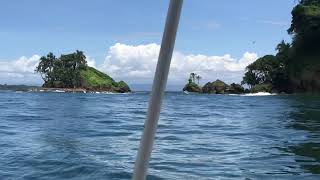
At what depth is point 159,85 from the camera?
2781 millimetres

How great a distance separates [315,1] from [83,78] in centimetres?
8791

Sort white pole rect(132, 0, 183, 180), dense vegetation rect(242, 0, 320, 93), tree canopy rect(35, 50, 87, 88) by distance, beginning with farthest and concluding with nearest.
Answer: tree canopy rect(35, 50, 87, 88) → dense vegetation rect(242, 0, 320, 93) → white pole rect(132, 0, 183, 180)

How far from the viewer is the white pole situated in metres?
2.75

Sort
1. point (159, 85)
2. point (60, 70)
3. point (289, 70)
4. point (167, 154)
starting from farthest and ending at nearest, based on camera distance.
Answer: point (60, 70), point (289, 70), point (167, 154), point (159, 85)

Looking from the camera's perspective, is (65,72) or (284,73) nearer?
(284,73)

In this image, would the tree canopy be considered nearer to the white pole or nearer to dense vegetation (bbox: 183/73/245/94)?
dense vegetation (bbox: 183/73/245/94)

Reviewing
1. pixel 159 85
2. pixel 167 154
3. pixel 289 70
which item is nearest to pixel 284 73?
pixel 289 70

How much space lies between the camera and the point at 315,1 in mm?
135000

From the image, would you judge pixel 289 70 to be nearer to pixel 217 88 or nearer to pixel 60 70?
pixel 217 88

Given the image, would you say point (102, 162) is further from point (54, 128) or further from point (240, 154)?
point (54, 128)

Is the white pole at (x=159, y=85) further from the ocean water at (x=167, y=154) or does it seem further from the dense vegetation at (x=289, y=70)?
the dense vegetation at (x=289, y=70)

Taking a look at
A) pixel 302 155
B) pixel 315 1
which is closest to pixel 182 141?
pixel 302 155

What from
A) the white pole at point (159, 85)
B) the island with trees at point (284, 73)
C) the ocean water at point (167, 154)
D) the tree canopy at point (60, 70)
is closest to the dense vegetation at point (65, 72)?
the tree canopy at point (60, 70)

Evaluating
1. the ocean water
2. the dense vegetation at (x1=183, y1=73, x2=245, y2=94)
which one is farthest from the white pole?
the dense vegetation at (x1=183, y1=73, x2=245, y2=94)
